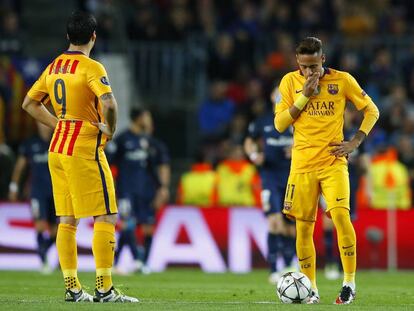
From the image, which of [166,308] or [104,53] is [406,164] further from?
[166,308]

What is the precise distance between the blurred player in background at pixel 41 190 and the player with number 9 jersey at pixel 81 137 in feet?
24.6

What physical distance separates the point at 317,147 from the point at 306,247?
3.01 ft

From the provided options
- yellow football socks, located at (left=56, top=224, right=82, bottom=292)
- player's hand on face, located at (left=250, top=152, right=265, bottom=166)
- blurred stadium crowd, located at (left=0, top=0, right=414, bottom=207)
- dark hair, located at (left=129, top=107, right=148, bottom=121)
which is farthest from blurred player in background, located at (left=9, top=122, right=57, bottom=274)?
yellow football socks, located at (left=56, top=224, right=82, bottom=292)

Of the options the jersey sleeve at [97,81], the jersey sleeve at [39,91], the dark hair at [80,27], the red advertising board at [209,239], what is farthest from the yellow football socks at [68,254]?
the red advertising board at [209,239]

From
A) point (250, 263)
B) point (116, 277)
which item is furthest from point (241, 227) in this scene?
point (116, 277)

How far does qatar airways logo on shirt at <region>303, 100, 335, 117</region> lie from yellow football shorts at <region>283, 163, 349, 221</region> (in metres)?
0.49

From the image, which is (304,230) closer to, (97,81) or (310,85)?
(310,85)

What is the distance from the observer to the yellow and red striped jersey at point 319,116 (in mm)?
10883

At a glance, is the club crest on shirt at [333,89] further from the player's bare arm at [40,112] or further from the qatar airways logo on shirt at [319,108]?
the player's bare arm at [40,112]

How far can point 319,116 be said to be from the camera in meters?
10.9

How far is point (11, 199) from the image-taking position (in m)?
18.8

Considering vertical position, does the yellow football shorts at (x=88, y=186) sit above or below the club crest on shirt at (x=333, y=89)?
below

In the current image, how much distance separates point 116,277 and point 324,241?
3.32m

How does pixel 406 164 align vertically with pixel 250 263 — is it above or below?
above
